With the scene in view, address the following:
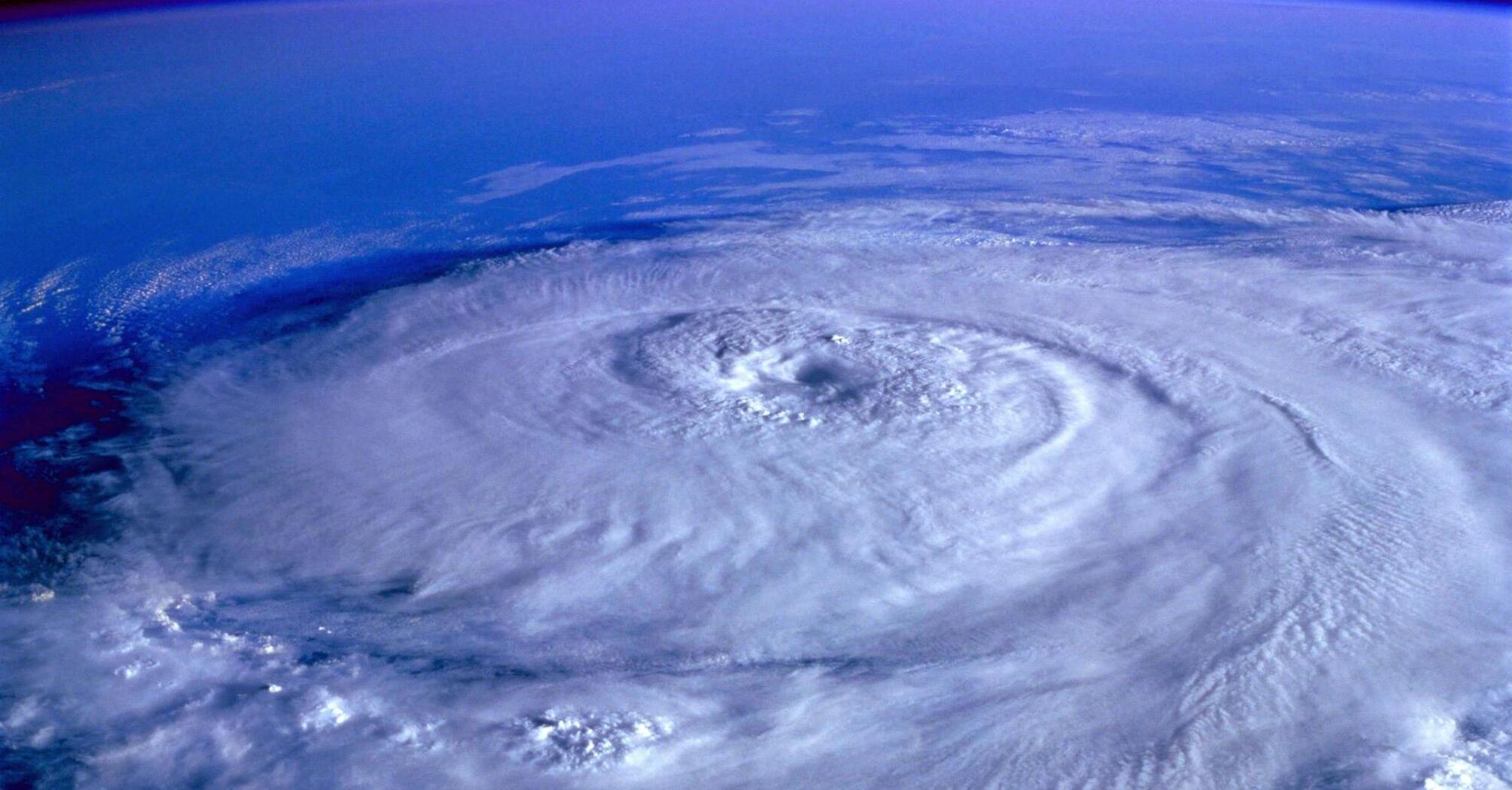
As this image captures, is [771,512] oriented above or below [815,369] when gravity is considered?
below

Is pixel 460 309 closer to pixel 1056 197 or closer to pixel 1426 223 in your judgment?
pixel 1056 197

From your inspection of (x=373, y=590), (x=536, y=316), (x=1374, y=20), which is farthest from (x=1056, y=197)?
(x=1374, y=20)

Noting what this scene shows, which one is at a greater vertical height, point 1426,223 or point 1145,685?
point 1426,223

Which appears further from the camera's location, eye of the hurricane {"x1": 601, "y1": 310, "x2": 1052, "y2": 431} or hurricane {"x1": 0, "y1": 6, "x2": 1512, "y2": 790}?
eye of the hurricane {"x1": 601, "y1": 310, "x2": 1052, "y2": 431}

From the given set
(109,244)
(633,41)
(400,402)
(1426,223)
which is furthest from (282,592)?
(633,41)

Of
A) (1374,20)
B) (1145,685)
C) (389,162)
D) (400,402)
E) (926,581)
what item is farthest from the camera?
(1374,20)

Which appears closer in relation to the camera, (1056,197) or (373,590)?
(373,590)

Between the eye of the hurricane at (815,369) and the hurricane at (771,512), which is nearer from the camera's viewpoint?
the hurricane at (771,512)

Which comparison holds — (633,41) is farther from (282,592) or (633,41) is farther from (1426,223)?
(282,592)

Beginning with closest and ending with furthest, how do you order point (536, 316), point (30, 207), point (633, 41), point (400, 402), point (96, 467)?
point (96, 467)
point (400, 402)
point (536, 316)
point (30, 207)
point (633, 41)

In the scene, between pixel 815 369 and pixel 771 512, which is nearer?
pixel 771 512
